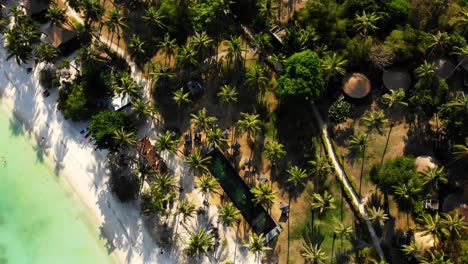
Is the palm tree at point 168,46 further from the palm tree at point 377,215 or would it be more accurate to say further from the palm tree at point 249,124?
the palm tree at point 377,215

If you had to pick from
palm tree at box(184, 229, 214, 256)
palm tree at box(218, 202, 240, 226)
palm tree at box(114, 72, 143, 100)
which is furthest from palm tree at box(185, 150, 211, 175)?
palm tree at box(114, 72, 143, 100)

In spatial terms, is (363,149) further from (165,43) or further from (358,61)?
(165,43)

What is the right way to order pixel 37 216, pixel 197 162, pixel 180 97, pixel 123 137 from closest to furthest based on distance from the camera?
1. pixel 197 162
2. pixel 123 137
3. pixel 180 97
4. pixel 37 216

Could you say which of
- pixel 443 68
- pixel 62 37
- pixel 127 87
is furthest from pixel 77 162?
pixel 443 68

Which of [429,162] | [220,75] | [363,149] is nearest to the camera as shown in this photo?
[429,162]

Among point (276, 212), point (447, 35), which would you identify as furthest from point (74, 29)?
point (447, 35)

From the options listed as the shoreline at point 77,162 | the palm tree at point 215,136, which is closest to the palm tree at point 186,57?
the palm tree at point 215,136

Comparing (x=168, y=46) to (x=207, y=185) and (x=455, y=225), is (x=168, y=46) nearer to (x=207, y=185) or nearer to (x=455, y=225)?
(x=207, y=185)
